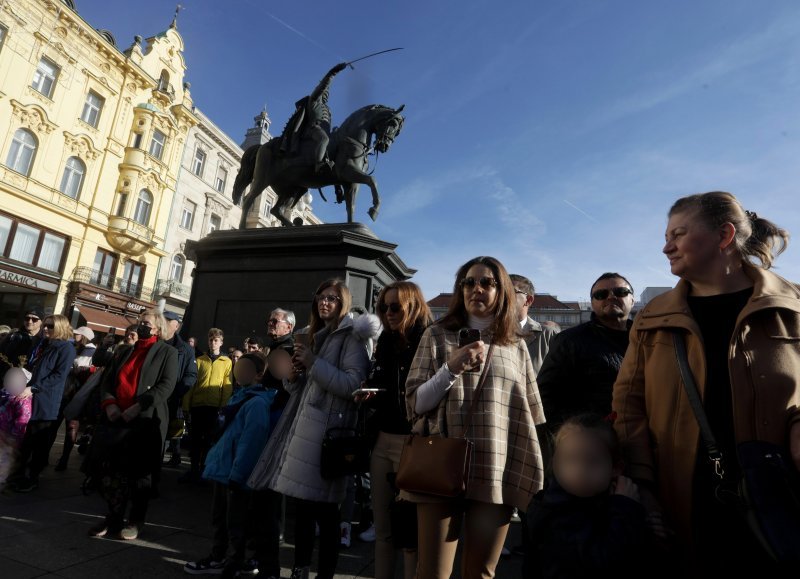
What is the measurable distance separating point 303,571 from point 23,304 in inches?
1022

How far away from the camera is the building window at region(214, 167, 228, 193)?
3388cm

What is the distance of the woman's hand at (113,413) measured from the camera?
3.54 m

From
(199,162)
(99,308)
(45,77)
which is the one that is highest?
(199,162)

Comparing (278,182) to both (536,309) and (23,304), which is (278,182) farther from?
(536,309)

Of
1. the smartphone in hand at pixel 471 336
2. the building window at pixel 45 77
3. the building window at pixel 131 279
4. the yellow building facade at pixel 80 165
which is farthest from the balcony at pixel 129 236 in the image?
the smartphone in hand at pixel 471 336

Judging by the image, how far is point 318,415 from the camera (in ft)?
9.25

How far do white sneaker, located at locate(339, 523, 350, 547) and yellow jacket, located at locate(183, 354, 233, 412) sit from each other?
9.51 ft

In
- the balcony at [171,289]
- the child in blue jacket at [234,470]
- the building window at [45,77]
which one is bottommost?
the child in blue jacket at [234,470]

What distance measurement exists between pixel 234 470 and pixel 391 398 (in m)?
1.18

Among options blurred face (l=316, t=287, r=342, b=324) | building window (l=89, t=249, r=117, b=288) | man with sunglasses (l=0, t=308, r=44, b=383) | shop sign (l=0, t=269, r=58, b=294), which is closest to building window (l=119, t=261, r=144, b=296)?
building window (l=89, t=249, r=117, b=288)

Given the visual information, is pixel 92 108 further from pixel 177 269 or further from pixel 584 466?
pixel 584 466

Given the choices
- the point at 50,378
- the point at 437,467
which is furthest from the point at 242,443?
the point at 50,378

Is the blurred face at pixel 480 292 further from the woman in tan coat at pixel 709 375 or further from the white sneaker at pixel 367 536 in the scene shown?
the white sneaker at pixel 367 536

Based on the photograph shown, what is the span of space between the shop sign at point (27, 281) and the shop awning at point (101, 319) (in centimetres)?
149
